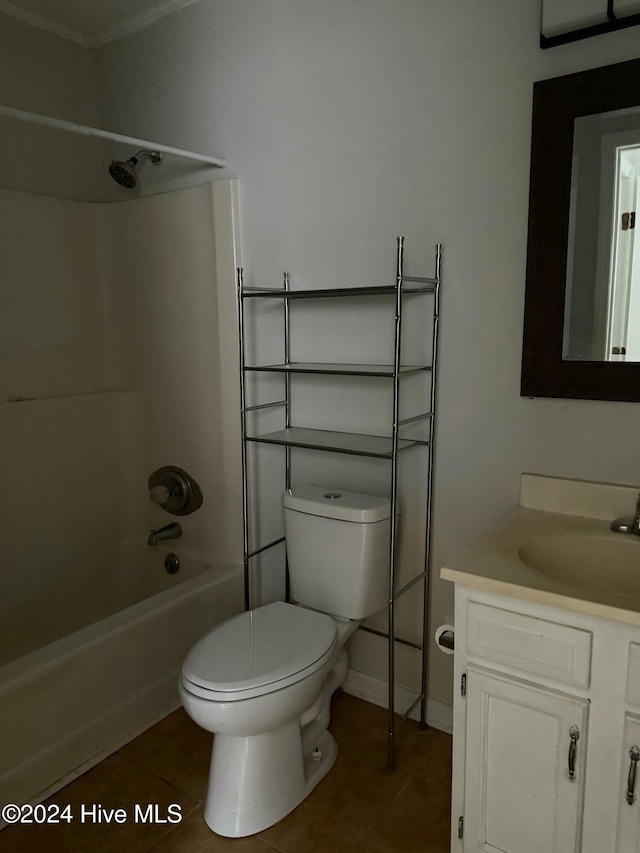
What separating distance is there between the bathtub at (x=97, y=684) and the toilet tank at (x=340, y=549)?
17.0 inches

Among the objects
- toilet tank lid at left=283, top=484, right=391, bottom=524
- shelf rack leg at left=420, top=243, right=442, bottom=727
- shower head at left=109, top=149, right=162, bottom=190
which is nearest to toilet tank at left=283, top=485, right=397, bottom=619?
toilet tank lid at left=283, top=484, right=391, bottom=524

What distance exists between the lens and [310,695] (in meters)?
1.66

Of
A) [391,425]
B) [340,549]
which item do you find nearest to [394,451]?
[391,425]

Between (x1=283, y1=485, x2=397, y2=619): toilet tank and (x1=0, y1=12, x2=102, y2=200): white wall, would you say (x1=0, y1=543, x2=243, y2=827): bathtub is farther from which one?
(x1=0, y1=12, x2=102, y2=200): white wall

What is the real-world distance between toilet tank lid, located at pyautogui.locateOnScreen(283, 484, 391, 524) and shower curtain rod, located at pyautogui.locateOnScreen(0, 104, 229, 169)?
3.90 ft

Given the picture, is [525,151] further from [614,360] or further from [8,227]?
[8,227]

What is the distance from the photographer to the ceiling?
7.52 feet

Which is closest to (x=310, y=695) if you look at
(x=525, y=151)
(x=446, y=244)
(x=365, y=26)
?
(x=446, y=244)

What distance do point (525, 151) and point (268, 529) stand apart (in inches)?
60.8

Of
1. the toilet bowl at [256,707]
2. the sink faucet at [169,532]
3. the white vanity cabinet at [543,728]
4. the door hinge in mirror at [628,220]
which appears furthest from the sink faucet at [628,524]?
the sink faucet at [169,532]

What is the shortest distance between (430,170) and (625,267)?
0.63m

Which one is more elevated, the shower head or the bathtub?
the shower head

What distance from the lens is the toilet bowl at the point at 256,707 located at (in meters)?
1.55

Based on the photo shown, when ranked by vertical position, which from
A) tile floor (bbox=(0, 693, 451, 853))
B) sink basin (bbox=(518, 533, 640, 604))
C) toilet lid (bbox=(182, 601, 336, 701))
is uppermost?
sink basin (bbox=(518, 533, 640, 604))
